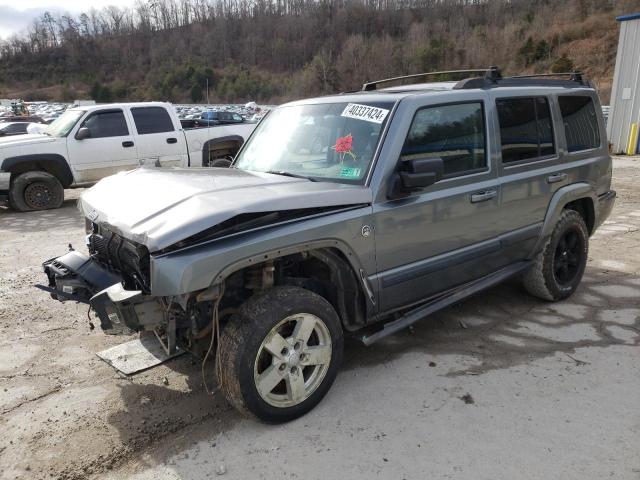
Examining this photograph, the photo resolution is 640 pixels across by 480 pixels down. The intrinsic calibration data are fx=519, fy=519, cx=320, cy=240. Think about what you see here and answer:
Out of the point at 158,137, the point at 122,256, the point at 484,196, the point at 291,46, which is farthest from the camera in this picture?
the point at 291,46

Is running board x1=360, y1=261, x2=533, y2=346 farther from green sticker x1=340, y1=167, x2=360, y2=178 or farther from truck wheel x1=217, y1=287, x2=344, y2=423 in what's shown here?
green sticker x1=340, y1=167, x2=360, y2=178

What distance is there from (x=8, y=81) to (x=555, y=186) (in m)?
119

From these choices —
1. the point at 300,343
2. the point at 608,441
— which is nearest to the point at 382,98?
the point at 300,343

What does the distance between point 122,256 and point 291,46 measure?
333 ft

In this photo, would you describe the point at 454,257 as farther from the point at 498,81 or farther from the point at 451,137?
the point at 498,81

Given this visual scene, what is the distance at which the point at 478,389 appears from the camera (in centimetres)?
334

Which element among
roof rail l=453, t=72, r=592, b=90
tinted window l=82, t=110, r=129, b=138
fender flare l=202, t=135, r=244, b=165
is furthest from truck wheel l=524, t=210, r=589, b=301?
tinted window l=82, t=110, r=129, b=138

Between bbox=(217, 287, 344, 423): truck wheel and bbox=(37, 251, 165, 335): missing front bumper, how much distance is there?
0.43 metres

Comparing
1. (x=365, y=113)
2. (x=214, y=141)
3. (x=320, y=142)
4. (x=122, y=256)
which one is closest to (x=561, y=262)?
(x=365, y=113)

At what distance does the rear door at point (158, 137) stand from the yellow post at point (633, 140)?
13795 mm

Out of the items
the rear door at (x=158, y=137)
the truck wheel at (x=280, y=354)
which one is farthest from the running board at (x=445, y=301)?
the rear door at (x=158, y=137)

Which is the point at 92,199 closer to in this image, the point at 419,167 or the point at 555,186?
the point at 419,167

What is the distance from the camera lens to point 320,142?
11.9 ft

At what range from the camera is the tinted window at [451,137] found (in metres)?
3.43
